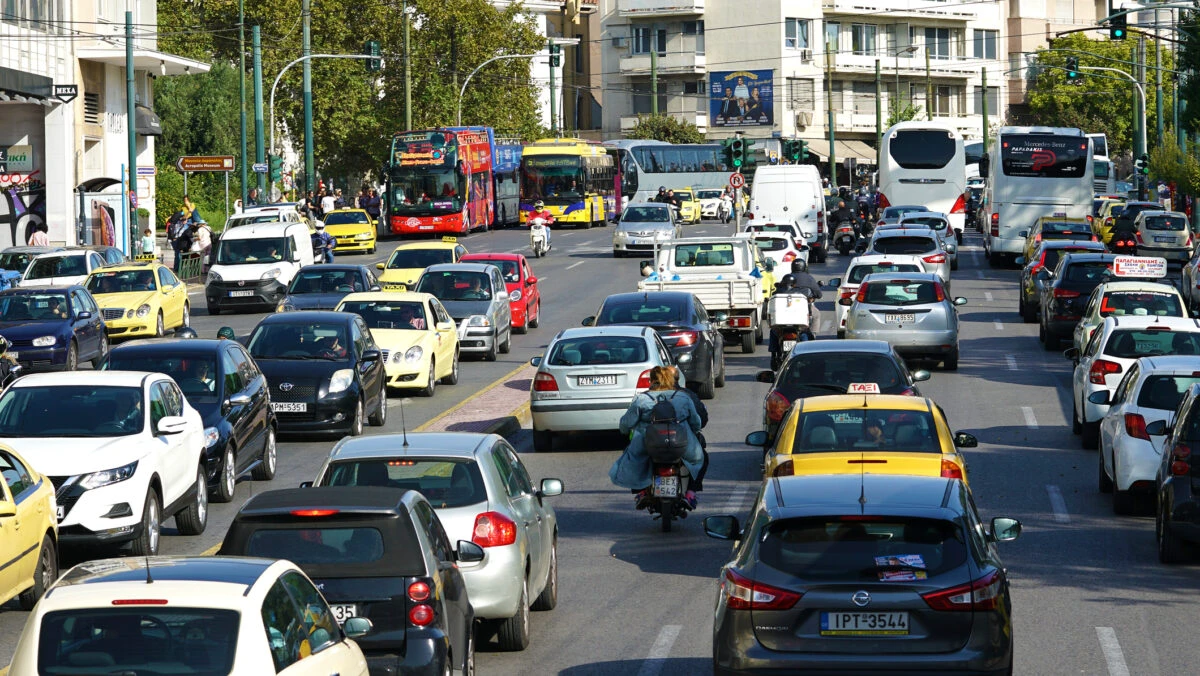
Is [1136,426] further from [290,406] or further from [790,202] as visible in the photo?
[790,202]

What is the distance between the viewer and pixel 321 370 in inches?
851

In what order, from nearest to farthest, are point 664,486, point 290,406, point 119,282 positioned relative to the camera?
point 664,486 < point 290,406 < point 119,282

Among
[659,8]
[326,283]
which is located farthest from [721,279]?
[659,8]

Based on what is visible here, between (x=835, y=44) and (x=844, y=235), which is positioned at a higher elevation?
(x=835, y=44)

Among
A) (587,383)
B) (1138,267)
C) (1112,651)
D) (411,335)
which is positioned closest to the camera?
(1112,651)

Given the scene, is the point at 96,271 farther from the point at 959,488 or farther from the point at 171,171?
the point at 171,171

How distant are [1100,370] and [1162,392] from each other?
469cm

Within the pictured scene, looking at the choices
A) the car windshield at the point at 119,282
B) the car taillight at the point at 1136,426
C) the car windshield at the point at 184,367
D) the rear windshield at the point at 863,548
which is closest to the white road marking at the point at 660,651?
the rear windshield at the point at 863,548

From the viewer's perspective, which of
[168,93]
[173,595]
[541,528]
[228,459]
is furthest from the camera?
[168,93]

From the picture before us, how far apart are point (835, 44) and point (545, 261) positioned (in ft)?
189

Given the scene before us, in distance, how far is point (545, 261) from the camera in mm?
56656

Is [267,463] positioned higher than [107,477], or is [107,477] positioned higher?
[107,477]

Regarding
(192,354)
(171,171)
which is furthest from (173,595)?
(171,171)

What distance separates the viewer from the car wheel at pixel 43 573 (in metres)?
12.5
